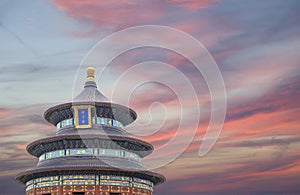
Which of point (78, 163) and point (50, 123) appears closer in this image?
point (78, 163)

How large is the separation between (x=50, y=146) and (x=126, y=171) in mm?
10854

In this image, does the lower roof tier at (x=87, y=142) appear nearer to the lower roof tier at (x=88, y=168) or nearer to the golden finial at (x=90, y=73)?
the lower roof tier at (x=88, y=168)

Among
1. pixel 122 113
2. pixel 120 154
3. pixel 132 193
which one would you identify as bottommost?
pixel 132 193

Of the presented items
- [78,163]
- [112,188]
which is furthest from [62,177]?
[112,188]

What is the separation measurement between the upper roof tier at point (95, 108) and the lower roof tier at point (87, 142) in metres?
5.10

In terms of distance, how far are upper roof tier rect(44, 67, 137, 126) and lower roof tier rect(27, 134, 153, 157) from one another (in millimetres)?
5098

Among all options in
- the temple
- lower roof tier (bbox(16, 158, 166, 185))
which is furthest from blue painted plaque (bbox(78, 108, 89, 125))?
lower roof tier (bbox(16, 158, 166, 185))

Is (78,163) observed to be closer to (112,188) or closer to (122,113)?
(112,188)

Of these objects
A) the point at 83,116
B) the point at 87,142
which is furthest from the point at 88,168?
the point at 83,116

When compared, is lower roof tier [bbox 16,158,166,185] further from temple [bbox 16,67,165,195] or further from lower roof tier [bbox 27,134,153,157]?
lower roof tier [bbox 27,134,153,157]

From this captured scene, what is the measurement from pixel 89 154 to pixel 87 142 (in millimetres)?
1520

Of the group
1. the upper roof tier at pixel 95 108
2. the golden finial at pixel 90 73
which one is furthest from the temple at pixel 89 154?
the golden finial at pixel 90 73

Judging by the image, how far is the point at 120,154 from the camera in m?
58.3

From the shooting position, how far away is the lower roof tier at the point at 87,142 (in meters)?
55.9
